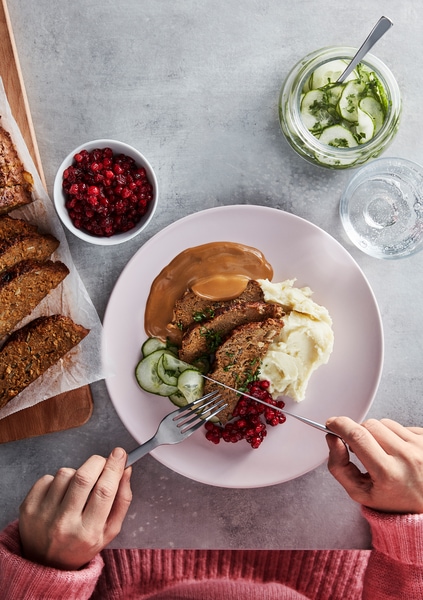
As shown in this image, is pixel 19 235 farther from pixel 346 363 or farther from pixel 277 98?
pixel 346 363

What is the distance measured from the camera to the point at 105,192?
3445mm

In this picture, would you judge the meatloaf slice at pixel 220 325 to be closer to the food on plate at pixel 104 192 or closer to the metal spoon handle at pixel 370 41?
the food on plate at pixel 104 192

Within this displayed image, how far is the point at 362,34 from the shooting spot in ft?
12.2

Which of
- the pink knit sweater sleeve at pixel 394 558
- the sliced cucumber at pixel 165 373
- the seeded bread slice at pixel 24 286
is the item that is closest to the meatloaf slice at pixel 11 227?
the seeded bread slice at pixel 24 286

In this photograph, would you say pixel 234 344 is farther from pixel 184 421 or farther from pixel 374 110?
pixel 374 110

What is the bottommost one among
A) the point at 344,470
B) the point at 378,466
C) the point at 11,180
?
the point at 344,470

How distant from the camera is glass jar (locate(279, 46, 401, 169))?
11.0 ft

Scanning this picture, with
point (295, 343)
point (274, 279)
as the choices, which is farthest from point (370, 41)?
point (295, 343)

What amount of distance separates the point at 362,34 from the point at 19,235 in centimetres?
251

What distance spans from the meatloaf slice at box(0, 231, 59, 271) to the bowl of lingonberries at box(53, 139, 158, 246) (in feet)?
0.70

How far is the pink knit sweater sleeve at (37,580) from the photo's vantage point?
3238 millimetres

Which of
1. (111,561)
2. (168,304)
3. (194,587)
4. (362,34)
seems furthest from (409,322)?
(111,561)

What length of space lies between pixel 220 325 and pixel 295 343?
468 millimetres

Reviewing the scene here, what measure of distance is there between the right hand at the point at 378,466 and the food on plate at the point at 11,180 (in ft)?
7.33
